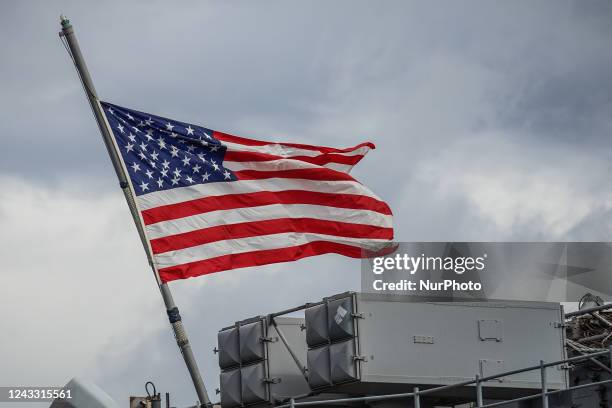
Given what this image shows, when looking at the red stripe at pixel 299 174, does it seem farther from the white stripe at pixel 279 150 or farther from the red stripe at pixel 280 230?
the red stripe at pixel 280 230

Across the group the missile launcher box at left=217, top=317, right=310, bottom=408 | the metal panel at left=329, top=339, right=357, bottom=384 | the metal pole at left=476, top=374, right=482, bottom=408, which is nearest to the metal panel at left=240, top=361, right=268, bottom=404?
the missile launcher box at left=217, top=317, right=310, bottom=408

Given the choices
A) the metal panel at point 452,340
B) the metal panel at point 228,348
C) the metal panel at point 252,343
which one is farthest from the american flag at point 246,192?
the metal panel at point 452,340

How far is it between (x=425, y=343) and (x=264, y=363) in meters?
3.04

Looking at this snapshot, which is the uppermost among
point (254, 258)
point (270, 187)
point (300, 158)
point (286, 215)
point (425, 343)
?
point (300, 158)

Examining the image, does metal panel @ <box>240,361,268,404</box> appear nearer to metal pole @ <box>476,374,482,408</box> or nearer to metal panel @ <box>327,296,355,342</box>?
metal panel @ <box>327,296,355,342</box>

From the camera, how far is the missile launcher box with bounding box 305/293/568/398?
23250mm

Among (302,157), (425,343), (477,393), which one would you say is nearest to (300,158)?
(302,157)

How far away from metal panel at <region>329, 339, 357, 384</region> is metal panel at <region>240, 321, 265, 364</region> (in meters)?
2.09

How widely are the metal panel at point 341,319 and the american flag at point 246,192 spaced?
7.94 ft

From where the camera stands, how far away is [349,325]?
2319 centimetres

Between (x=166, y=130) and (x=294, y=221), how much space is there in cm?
283

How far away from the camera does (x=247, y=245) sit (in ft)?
83.4

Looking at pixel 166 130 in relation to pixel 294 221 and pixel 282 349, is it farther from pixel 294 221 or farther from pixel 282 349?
pixel 282 349

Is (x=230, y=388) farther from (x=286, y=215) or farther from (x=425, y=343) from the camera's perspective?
(x=425, y=343)
